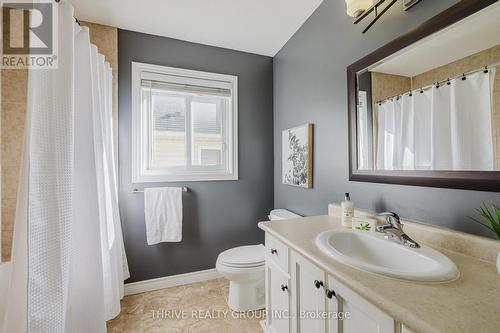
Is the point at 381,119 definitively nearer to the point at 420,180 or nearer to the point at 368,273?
the point at 420,180

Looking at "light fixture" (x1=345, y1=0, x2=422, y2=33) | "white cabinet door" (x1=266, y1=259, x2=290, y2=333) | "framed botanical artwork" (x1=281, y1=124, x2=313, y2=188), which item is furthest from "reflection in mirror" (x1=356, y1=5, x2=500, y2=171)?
"white cabinet door" (x1=266, y1=259, x2=290, y2=333)

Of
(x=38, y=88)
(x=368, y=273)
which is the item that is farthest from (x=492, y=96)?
(x=38, y=88)

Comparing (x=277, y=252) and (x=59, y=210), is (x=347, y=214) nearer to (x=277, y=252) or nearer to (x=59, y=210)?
(x=277, y=252)

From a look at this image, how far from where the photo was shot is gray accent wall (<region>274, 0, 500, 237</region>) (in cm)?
91

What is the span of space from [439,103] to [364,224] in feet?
2.04

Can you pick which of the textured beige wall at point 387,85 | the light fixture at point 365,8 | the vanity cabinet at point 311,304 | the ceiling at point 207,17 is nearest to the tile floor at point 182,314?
the vanity cabinet at point 311,304

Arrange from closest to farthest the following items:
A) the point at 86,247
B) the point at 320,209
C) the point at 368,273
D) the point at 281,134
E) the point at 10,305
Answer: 1. the point at 368,273
2. the point at 10,305
3. the point at 86,247
4. the point at 320,209
5. the point at 281,134

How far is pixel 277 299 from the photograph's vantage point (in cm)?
118

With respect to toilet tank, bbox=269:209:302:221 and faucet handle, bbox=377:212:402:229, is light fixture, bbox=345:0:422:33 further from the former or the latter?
toilet tank, bbox=269:209:302:221

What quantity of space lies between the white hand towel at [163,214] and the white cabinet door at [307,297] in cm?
130

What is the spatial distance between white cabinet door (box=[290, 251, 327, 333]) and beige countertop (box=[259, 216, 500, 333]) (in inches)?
4.6

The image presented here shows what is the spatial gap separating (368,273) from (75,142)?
4.69ft

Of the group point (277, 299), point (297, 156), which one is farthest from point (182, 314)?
point (297, 156)

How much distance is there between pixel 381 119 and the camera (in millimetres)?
1153
